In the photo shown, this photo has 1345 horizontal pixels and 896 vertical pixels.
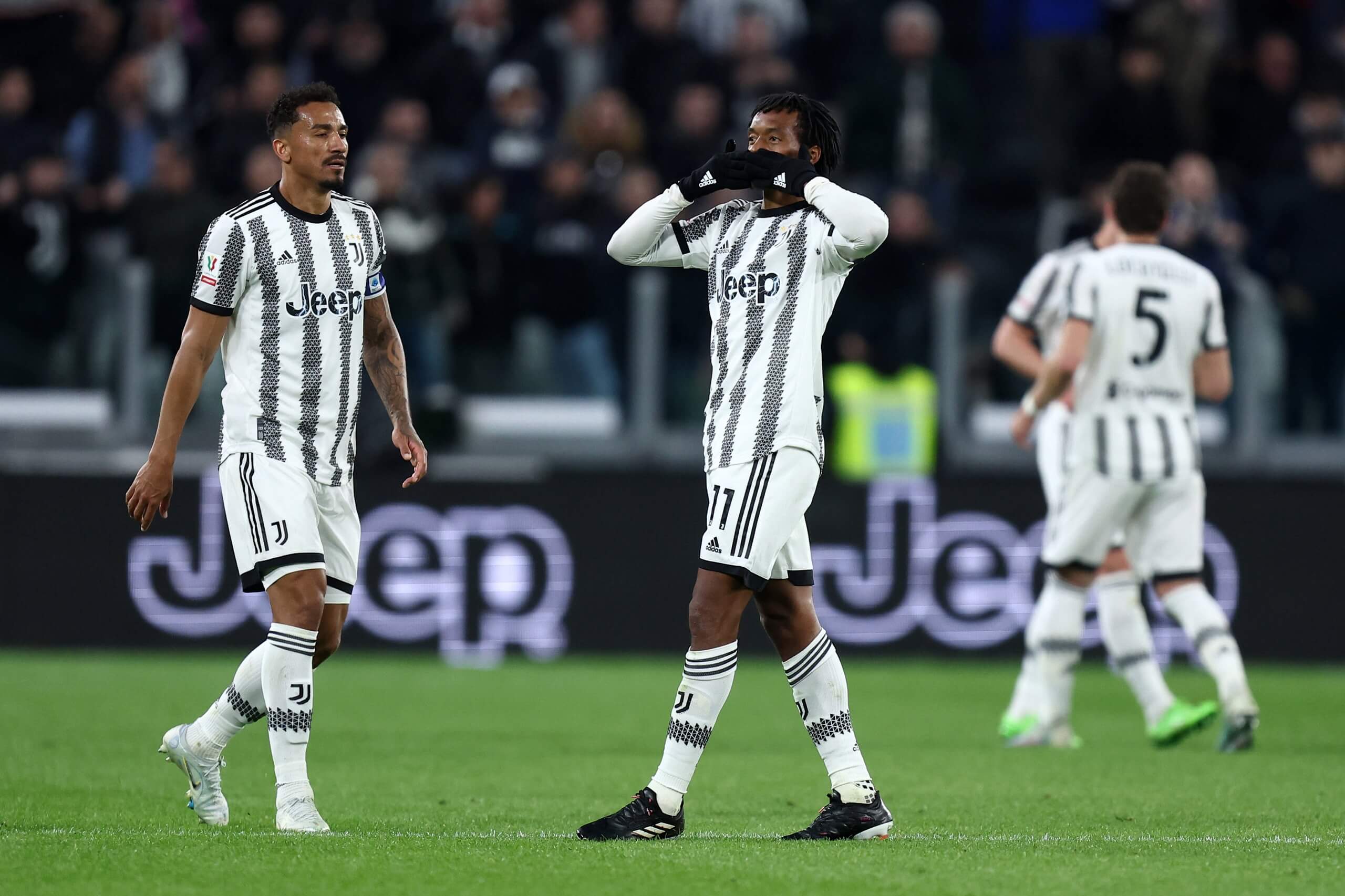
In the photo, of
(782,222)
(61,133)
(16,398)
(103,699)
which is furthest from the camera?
(61,133)

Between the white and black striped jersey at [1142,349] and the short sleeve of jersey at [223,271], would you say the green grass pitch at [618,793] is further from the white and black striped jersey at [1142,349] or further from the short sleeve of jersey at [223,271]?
the short sleeve of jersey at [223,271]

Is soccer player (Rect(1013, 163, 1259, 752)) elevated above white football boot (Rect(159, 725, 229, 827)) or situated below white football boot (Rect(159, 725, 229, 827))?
above

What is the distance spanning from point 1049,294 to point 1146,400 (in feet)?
2.28

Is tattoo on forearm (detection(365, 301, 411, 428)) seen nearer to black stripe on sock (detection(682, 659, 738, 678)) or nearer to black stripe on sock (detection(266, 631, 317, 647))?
black stripe on sock (detection(266, 631, 317, 647))

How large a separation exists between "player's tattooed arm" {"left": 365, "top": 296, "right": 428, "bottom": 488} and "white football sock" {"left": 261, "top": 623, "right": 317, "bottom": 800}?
0.73 meters

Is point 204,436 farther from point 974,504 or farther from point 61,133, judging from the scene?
point 974,504

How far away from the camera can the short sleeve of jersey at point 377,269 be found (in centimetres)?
602

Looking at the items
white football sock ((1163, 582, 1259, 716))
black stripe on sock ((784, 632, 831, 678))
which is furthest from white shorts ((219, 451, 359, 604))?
white football sock ((1163, 582, 1259, 716))

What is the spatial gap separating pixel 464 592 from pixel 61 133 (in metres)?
Result: 4.36

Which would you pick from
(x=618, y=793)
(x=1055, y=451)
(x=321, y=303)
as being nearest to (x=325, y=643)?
(x=321, y=303)

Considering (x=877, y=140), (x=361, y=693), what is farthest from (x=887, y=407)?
(x=361, y=693)

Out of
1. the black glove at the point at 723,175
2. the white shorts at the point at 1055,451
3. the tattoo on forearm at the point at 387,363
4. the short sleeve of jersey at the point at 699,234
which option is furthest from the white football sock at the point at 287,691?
the white shorts at the point at 1055,451

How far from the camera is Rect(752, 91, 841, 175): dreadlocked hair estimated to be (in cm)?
570

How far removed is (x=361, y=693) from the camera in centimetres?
1052
